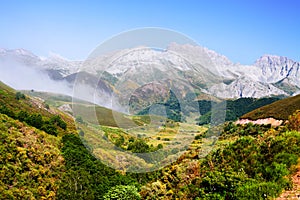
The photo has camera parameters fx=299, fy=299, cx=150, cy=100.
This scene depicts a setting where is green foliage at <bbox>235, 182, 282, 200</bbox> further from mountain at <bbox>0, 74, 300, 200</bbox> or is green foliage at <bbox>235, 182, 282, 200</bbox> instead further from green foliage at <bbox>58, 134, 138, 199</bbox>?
green foliage at <bbox>58, 134, 138, 199</bbox>

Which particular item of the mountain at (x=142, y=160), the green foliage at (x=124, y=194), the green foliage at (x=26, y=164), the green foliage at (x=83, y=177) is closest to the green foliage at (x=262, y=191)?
the mountain at (x=142, y=160)

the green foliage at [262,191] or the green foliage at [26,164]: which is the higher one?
the green foliage at [262,191]

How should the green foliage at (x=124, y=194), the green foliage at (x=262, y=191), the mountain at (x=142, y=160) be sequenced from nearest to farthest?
1. the green foliage at (x=262, y=191)
2. the mountain at (x=142, y=160)
3. the green foliage at (x=124, y=194)

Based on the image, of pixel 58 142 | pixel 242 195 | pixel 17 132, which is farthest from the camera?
pixel 58 142

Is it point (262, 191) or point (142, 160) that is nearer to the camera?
point (262, 191)

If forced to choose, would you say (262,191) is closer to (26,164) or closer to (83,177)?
(26,164)

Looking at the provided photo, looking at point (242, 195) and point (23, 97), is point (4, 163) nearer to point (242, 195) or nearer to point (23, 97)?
point (242, 195)

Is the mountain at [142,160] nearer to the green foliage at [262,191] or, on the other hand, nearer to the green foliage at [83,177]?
the green foliage at [262,191]

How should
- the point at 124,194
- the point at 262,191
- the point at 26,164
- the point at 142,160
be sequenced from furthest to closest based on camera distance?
the point at 26,164
the point at 124,194
the point at 142,160
the point at 262,191

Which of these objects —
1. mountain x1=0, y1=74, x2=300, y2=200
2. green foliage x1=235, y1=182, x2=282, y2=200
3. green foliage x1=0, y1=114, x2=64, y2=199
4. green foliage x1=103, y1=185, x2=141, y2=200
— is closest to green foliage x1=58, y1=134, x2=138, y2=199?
mountain x1=0, y1=74, x2=300, y2=200

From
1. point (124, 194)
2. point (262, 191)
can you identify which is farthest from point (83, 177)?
point (262, 191)

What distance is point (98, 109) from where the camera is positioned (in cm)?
1880

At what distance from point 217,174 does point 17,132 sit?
3595cm

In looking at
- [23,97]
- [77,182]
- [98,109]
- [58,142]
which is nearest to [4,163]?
[77,182]
